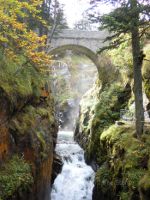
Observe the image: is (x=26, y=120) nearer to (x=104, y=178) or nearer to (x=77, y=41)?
(x=104, y=178)

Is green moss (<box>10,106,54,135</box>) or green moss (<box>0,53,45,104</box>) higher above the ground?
green moss (<box>0,53,45,104</box>)

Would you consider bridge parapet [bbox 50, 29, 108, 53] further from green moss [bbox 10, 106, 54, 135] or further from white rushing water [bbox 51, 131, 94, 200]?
green moss [bbox 10, 106, 54, 135]

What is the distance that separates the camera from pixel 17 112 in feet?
38.2

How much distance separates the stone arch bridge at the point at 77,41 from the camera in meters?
27.9

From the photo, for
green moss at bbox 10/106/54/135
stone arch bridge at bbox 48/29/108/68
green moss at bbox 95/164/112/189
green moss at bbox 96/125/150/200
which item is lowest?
green moss at bbox 95/164/112/189

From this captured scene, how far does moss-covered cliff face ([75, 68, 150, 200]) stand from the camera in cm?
1066

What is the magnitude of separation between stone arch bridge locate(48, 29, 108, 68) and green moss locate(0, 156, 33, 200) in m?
18.8

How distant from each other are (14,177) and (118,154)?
203 inches

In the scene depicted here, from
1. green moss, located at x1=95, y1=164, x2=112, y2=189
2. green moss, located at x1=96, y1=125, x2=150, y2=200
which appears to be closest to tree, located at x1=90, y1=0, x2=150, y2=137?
green moss, located at x1=96, y1=125, x2=150, y2=200

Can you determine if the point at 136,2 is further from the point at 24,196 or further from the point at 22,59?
the point at 24,196

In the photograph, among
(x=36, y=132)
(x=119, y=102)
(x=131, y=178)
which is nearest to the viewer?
(x=131, y=178)

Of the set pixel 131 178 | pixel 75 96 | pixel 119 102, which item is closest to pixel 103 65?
pixel 119 102

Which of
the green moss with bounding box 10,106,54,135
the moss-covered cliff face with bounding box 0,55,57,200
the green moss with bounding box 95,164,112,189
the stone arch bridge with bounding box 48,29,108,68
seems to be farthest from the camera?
the stone arch bridge with bounding box 48,29,108,68

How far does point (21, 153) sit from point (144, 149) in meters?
4.32
